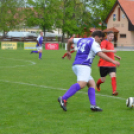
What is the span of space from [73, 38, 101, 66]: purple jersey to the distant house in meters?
50.3

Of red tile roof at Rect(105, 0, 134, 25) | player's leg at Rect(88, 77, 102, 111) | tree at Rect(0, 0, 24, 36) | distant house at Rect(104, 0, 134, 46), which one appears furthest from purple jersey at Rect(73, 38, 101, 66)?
tree at Rect(0, 0, 24, 36)

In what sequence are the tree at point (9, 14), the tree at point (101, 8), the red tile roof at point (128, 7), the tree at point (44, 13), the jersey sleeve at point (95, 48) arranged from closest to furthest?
the jersey sleeve at point (95, 48), the tree at point (44, 13), the red tile roof at point (128, 7), the tree at point (9, 14), the tree at point (101, 8)

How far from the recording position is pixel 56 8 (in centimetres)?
5781

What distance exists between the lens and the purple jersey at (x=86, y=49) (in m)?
6.38

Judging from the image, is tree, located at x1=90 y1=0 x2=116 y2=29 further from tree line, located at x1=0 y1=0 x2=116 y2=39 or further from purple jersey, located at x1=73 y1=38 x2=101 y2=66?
purple jersey, located at x1=73 y1=38 x2=101 y2=66

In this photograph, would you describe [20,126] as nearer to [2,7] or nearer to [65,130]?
[65,130]

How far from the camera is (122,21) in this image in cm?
5909

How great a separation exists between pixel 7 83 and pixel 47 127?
560 cm

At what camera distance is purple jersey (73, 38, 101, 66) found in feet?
20.9

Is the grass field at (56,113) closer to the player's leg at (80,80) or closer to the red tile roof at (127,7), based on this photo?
the player's leg at (80,80)

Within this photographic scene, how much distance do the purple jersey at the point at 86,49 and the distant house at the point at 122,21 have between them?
50.3 meters

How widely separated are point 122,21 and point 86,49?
177 feet

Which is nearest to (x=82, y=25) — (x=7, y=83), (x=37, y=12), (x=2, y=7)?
(x=37, y=12)

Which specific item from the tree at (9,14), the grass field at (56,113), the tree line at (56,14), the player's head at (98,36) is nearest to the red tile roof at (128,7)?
the tree line at (56,14)
